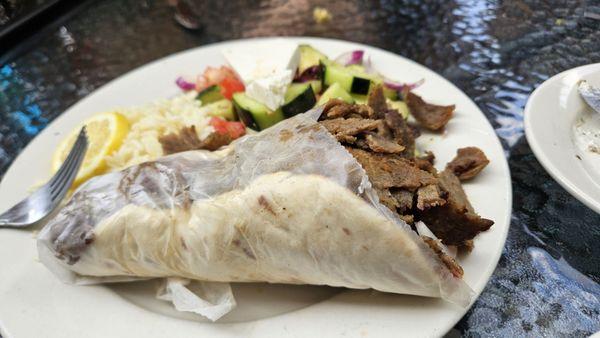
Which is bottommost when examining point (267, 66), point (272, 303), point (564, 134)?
point (272, 303)

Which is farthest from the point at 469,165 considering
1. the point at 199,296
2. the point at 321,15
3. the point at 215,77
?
the point at 321,15

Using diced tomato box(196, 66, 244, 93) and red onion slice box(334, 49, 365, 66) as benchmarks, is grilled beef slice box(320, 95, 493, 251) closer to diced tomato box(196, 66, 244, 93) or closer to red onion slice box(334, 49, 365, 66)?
red onion slice box(334, 49, 365, 66)

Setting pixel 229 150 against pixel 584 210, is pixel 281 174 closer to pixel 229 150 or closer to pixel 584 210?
pixel 229 150

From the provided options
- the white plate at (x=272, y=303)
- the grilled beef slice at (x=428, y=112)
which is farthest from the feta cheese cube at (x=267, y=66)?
the white plate at (x=272, y=303)

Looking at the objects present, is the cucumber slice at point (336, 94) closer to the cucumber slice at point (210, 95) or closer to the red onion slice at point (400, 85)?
the red onion slice at point (400, 85)

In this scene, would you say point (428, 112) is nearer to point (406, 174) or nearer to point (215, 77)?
point (406, 174)

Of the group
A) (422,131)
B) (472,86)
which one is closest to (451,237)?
(422,131)
